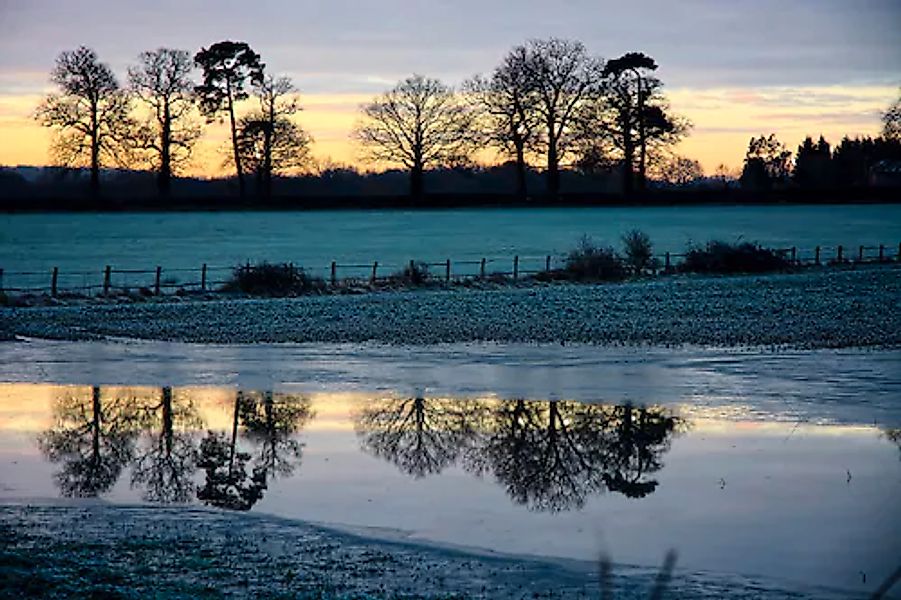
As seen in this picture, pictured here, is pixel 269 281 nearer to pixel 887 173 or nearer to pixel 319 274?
pixel 319 274

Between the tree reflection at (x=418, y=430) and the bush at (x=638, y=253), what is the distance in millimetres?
33789

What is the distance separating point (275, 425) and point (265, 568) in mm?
7107

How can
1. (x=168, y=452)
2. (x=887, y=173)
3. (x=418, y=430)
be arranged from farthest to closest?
(x=887, y=173), (x=418, y=430), (x=168, y=452)

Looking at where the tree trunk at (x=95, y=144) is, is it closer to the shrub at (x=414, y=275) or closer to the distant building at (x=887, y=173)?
the shrub at (x=414, y=275)

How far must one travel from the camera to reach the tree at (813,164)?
284 ft

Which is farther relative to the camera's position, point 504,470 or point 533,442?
point 533,442

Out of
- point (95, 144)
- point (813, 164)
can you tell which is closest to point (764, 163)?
point (813, 164)

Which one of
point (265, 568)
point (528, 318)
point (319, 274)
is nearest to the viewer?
point (265, 568)

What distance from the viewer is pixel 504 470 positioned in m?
13.8

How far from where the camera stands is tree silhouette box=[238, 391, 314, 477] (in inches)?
563

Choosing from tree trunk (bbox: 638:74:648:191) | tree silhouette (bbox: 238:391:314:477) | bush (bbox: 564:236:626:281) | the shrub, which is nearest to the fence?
the shrub

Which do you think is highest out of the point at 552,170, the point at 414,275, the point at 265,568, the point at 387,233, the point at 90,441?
the point at 552,170

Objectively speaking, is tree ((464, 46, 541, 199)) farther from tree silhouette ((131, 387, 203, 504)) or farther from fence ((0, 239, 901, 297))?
tree silhouette ((131, 387, 203, 504))

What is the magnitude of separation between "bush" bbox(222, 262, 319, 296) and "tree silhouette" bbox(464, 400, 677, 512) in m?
25.0
